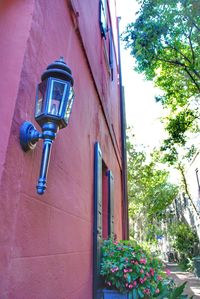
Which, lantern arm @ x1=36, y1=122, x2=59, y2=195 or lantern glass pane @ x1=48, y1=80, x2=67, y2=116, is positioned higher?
lantern glass pane @ x1=48, y1=80, x2=67, y2=116

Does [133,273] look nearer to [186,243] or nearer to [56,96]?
[56,96]

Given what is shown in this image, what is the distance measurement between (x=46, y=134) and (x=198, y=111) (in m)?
8.22

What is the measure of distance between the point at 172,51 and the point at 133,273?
649 centimetres

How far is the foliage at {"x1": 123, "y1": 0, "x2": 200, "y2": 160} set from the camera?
19.3ft

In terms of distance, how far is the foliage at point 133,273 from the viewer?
2.54 m

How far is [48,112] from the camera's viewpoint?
129cm

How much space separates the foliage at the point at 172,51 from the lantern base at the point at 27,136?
18.1ft

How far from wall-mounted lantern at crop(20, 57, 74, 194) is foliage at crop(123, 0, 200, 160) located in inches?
207

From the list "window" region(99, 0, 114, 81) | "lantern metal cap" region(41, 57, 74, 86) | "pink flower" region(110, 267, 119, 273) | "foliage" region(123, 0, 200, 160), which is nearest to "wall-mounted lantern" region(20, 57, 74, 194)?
"lantern metal cap" region(41, 57, 74, 86)

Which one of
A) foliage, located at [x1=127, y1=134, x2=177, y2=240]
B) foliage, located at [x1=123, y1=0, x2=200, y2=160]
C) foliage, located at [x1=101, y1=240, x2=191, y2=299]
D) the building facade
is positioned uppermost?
foliage, located at [x1=123, y1=0, x2=200, y2=160]

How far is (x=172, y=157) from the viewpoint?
29.0 feet

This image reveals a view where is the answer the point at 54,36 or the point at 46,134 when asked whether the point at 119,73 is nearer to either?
the point at 54,36

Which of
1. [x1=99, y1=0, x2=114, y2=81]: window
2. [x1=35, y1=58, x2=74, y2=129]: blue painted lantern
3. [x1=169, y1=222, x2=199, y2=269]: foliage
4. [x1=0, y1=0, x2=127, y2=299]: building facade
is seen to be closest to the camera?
[x1=0, y1=0, x2=127, y2=299]: building facade

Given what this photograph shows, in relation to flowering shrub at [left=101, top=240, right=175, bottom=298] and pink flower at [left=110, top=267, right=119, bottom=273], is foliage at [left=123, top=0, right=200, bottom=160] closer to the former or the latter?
flowering shrub at [left=101, top=240, right=175, bottom=298]
